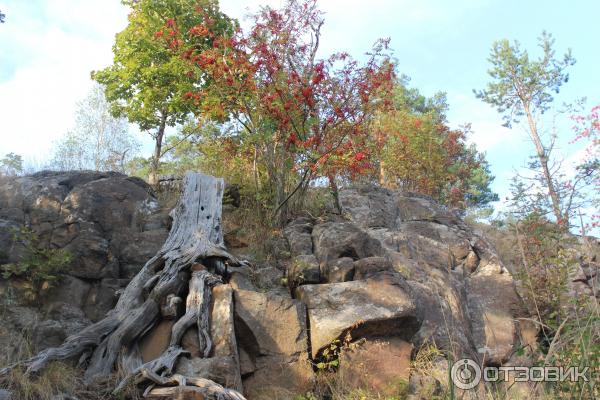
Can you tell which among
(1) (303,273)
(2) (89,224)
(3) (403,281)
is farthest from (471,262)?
(2) (89,224)

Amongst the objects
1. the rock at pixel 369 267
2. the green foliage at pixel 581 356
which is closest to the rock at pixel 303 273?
the rock at pixel 369 267

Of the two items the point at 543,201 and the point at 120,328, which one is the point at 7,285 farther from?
the point at 543,201

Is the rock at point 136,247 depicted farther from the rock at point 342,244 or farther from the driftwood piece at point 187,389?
the driftwood piece at point 187,389

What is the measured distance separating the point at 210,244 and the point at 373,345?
272cm

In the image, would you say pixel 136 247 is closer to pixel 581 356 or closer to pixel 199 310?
pixel 199 310

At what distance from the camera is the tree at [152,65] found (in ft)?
42.8

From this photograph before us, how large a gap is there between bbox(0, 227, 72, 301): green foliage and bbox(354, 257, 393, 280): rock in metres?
3.99

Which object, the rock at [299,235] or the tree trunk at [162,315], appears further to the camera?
the rock at [299,235]

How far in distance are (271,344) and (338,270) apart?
1515 mm

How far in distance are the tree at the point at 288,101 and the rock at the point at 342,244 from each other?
3.35 feet

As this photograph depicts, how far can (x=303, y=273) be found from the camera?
6.73 metres

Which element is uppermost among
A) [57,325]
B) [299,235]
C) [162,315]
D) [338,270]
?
[299,235]

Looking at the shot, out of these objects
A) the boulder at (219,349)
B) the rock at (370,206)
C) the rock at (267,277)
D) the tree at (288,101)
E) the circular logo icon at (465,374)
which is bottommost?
the boulder at (219,349)

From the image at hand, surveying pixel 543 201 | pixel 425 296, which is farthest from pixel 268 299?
pixel 543 201
